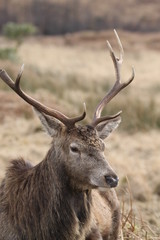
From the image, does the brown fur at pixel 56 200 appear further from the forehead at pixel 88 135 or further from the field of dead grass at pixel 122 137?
the field of dead grass at pixel 122 137

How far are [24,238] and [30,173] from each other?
2.12 ft

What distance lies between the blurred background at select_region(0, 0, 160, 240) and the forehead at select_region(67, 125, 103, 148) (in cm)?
145

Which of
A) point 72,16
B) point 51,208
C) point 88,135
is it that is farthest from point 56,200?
point 72,16

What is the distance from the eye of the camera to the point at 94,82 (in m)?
27.1

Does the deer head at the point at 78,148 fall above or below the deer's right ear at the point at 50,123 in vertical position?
below

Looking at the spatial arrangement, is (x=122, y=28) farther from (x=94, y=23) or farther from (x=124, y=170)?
(x=124, y=170)

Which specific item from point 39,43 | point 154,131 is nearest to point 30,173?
point 154,131

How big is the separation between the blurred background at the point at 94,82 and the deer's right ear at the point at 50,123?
1.47 m

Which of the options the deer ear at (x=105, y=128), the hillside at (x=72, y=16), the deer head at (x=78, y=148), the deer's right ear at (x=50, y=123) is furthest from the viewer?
the hillside at (x=72, y=16)

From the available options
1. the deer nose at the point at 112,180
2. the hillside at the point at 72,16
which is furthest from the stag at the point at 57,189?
the hillside at the point at 72,16

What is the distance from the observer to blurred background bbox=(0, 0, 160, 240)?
38.1 ft

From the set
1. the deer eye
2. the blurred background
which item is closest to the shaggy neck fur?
the deer eye

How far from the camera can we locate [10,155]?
11945 mm

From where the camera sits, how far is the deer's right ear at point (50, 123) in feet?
20.2
